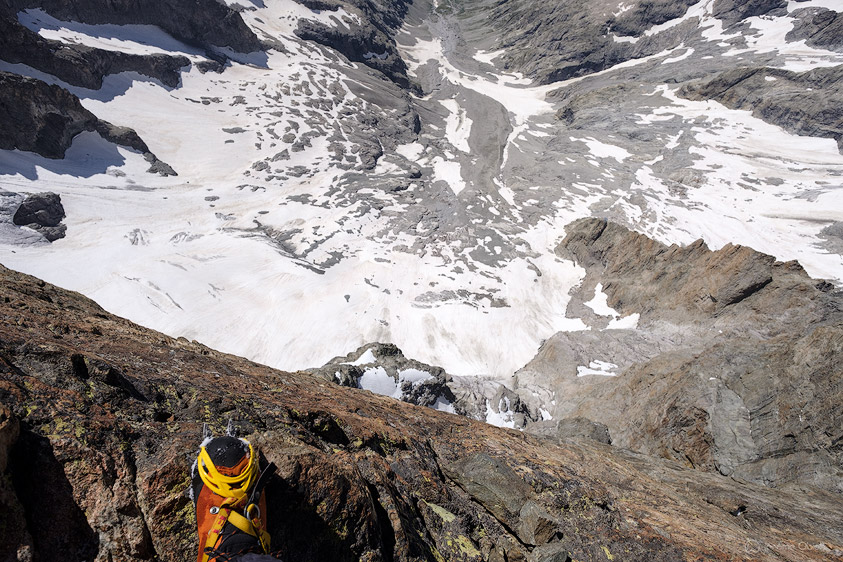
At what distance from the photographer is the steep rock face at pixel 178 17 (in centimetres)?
6072

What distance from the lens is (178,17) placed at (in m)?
72.1

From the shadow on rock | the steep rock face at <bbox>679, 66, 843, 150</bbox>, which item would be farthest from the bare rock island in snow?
the steep rock face at <bbox>679, 66, 843, 150</bbox>

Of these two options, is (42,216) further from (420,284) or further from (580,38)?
(580,38)

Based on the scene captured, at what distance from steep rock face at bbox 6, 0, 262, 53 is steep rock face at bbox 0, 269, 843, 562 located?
82.3 metres

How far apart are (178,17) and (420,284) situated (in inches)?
2946

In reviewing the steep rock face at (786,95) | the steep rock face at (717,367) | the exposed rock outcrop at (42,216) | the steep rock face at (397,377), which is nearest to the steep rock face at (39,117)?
the exposed rock outcrop at (42,216)

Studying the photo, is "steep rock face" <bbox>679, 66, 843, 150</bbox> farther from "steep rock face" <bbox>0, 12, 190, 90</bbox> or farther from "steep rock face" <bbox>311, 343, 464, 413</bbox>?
"steep rock face" <bbox>0, 12, 190, 90</bbox>

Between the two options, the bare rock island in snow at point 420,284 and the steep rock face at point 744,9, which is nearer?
the bare rock island in snow at point 420,284

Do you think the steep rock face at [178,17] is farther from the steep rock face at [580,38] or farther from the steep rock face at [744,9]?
the steep rock face at [744,9]

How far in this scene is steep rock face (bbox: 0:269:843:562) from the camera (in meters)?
3.59

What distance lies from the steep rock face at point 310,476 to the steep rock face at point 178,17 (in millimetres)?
82296

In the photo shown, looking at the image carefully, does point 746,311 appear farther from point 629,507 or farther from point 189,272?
point 189,272

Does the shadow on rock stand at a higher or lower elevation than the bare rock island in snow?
higher

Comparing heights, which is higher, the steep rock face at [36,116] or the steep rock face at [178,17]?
the steep rock face at [178,17]
